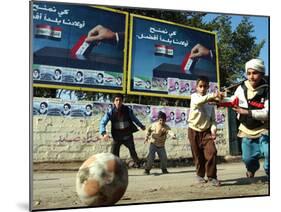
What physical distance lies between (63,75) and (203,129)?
8.52 feet

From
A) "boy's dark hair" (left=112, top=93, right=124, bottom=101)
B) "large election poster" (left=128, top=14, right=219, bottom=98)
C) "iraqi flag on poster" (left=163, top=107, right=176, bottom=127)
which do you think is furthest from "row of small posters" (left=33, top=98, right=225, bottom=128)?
"large election poster" (left=128, top=14, right=219, bottom=98)

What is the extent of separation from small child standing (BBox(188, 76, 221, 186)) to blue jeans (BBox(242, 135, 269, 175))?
641 millimetres

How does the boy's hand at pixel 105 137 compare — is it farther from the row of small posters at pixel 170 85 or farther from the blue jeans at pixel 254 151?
the blue jeans at pixel 254 151

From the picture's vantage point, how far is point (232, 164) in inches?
381

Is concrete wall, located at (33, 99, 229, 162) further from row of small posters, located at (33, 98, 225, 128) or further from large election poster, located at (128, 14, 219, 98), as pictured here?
large election poster, located at (128, 14, 219, 98)

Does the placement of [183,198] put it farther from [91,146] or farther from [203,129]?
[91,146]

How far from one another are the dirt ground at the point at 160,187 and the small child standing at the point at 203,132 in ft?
0.51

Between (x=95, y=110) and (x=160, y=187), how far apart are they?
1632mm

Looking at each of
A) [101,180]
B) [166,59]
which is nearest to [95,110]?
[101,180]

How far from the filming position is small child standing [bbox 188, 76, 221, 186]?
9367 mm

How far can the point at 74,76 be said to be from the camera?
8.42 meters

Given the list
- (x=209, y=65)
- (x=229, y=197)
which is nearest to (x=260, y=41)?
(x=209, y=65)

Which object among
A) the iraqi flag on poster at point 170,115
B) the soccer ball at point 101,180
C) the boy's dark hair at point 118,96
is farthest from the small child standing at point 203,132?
the soccer ball at point 101,180

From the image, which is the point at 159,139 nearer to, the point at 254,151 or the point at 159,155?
the point at 159,155
